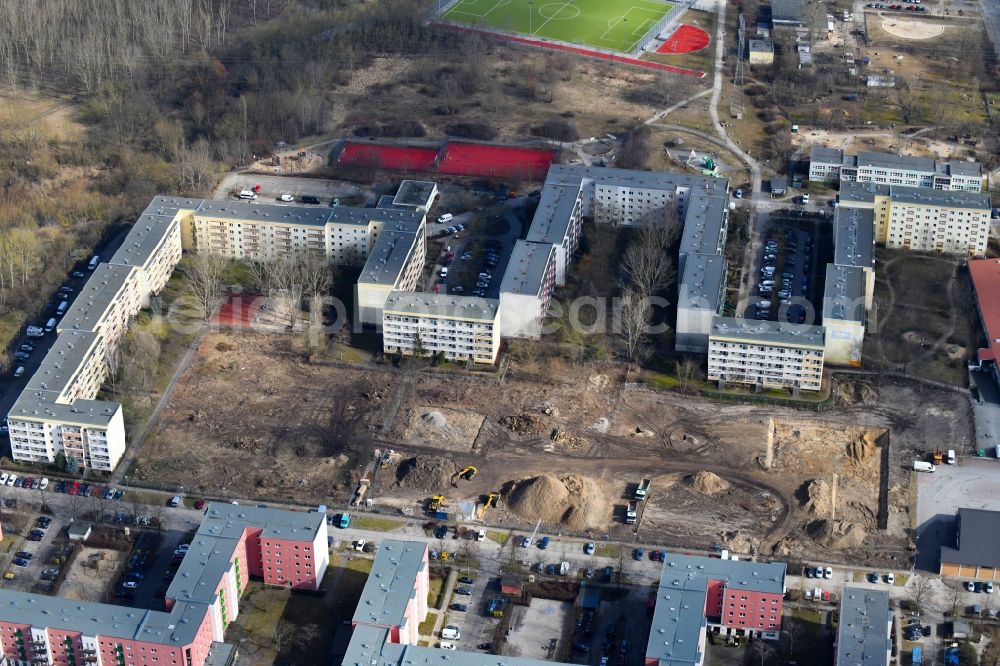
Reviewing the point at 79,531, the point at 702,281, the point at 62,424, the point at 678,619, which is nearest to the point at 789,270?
the point at 702,281

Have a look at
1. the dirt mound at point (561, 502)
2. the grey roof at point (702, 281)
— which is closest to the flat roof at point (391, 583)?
the dirt mound at point (561, 502)

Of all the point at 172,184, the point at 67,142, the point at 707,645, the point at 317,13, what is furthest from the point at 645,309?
the point at 317,13

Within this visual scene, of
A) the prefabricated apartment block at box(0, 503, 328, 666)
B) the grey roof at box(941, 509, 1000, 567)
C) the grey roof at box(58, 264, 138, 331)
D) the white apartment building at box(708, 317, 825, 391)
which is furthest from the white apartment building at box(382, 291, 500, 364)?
the grey roof at box(941, 509, 1000, 567)

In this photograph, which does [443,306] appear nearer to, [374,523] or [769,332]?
[374,523]

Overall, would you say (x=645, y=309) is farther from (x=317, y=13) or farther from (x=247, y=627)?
(x=317, y=13)

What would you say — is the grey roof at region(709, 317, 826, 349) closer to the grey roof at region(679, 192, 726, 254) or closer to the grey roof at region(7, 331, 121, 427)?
the grey roof at region(679, 192, 726, 254)

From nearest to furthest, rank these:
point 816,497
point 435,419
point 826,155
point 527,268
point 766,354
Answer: point 816,497
point 435,419
point 766,354
point 527,268
point 826,155

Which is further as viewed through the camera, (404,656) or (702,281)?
(702,281)
